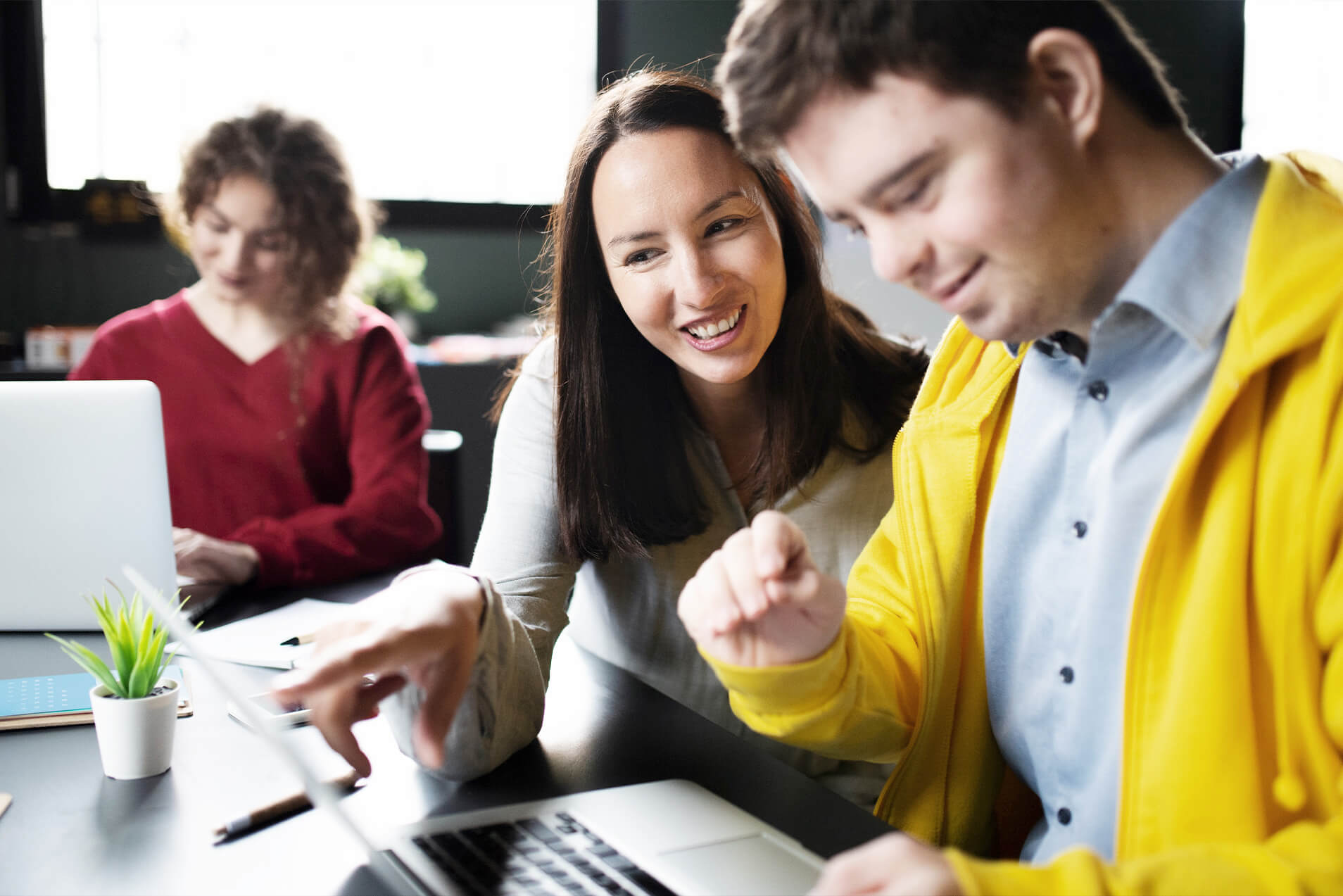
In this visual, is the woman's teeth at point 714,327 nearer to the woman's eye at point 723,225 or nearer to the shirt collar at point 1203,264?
the woman's eye at point 723,225

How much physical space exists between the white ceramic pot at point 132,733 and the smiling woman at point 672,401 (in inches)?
13.6

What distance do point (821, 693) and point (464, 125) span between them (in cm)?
368

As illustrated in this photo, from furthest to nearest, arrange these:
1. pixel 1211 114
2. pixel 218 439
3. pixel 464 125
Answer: pixel 1211 114, pixel 464 125, pixel 218 439

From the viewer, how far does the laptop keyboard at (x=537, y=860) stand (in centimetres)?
79

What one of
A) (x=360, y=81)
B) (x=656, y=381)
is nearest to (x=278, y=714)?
(x=656, y=381)

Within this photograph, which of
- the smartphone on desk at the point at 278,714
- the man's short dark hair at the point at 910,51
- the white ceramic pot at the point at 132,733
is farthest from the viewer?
the smartphone on desk at the point at 278,714

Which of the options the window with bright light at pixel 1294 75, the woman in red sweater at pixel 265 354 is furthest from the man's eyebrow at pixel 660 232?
the window with bright light at pixel 1294 75

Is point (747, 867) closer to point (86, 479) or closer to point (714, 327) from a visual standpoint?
point (714, 327)

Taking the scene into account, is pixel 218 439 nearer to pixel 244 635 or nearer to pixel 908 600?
pixel 244 635

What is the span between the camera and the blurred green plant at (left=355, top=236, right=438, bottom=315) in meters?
3.90

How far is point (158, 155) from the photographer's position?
3797mm

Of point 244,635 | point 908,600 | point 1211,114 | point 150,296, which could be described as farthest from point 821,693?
point 1211,114

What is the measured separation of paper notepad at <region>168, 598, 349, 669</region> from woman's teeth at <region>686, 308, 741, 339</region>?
51cm

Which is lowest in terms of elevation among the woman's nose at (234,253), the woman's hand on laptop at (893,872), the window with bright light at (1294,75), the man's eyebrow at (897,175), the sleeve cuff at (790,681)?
the sleeve cuff at (790,681)
